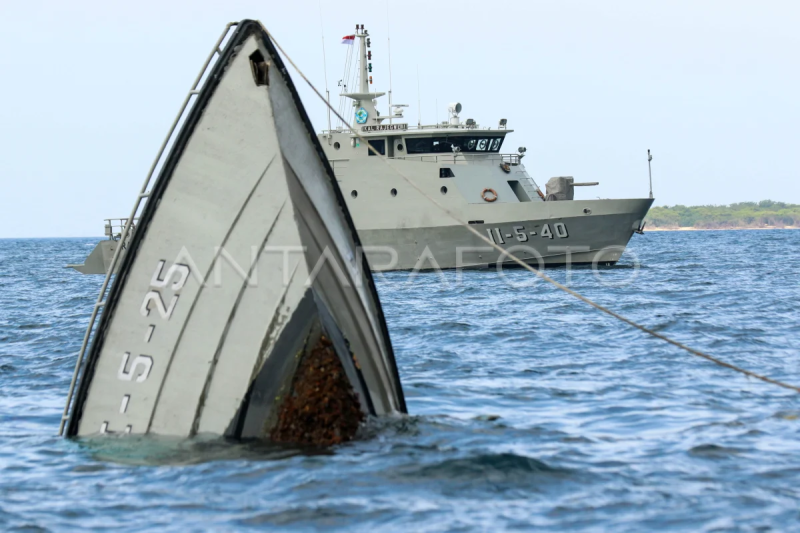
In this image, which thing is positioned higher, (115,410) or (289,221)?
(289,221)

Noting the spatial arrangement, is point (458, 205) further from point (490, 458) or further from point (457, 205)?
point (490, 458)

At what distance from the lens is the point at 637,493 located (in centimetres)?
566

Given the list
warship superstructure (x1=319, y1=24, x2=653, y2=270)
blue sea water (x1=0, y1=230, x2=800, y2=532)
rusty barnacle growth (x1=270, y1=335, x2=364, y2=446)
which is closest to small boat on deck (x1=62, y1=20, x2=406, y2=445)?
rusty barnacle growth (x1=270, y1=335, x2=364, y2=446)

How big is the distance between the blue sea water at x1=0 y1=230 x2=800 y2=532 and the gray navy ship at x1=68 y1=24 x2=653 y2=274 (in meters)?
14.5

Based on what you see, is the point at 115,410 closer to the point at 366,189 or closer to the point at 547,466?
the point at 547,466

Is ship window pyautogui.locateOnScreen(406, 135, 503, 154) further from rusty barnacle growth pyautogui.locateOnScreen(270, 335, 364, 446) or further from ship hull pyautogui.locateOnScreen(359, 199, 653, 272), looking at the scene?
rusty barnacle growth pyautogui.locateOnScreen(270, 335, 364, 446)

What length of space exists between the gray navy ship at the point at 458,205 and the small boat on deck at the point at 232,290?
795 inches

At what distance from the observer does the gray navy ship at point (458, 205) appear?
1062 inches

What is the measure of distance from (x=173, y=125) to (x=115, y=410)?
7.28ft

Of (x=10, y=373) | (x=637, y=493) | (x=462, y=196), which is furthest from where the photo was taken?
(x=462, y=196)

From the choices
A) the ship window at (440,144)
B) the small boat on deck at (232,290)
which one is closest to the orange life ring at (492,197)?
the ship window at (440,144)

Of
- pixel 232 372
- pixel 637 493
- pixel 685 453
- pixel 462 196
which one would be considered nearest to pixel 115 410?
pixel 232 372

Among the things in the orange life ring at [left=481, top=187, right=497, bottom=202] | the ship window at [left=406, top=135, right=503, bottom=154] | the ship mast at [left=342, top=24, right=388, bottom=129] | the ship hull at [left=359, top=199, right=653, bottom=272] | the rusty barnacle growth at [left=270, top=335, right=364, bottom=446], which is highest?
the ship mast at [left=342, top=24, right=388, bottom=129]

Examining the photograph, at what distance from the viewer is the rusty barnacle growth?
659 centimetres
